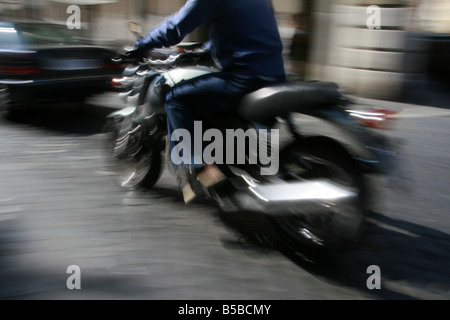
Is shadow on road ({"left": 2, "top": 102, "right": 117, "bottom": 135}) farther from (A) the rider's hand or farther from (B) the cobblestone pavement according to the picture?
(A) the rider's hand

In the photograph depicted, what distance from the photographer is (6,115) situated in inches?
271

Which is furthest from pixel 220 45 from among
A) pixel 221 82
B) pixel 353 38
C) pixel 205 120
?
pixel 353 38

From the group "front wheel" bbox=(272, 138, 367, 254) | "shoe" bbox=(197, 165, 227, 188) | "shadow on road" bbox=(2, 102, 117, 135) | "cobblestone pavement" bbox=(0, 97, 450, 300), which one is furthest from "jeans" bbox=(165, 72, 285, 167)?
"shadow on road" bbox=(2, 102, 117, 135)

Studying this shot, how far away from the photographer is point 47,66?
6.69 metres

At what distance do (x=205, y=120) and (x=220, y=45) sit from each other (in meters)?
0.53

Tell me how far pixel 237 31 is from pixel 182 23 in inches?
14.3

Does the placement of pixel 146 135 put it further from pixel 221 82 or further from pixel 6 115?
pixel 6 115

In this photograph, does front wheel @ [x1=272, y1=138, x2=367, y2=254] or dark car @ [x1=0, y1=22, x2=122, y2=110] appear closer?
front wheel @ [x1=272, y1=138, x2=367, y2=254]

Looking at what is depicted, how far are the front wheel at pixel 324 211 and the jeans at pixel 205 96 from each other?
1.66ft

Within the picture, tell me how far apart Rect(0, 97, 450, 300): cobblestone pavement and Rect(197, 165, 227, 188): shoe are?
1.38 ft

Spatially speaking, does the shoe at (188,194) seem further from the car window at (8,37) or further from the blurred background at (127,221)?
the car window at (8,37)

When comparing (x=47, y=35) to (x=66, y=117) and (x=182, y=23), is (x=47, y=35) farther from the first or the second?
(x=182, y=23)

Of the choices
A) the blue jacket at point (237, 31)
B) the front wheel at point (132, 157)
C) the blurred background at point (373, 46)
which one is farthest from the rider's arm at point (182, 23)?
the blurred background at point (373, 46)

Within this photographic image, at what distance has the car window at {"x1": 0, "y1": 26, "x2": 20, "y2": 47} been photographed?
6547 mm
